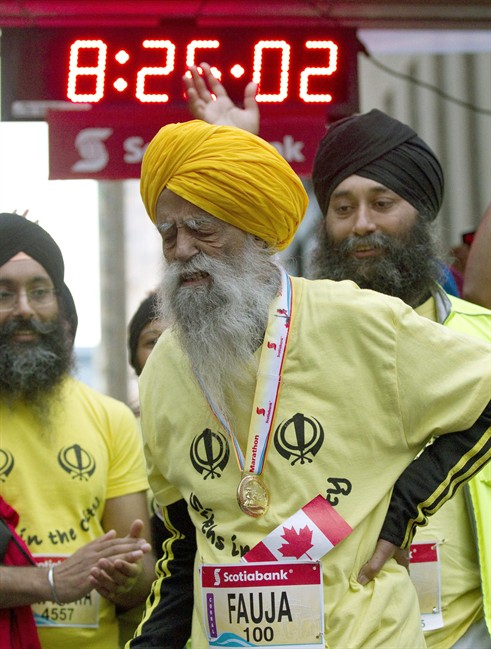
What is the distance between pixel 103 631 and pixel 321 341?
1889 mm

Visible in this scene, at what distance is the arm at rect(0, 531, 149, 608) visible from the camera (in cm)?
436

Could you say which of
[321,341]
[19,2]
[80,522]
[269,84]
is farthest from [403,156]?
[19,2]

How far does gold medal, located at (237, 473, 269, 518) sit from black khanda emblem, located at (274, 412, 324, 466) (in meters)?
0.10

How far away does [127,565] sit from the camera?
4309mm

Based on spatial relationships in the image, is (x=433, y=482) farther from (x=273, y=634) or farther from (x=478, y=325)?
(x=478, y=325)

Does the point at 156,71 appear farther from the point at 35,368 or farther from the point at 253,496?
the point at 253,496

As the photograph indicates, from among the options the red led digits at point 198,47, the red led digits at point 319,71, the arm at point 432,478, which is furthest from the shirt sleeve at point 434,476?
the red led digits at point 198,47

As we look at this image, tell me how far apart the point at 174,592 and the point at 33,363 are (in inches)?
64.5

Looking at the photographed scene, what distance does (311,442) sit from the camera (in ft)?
10.7

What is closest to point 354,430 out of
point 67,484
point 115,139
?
point 67,484

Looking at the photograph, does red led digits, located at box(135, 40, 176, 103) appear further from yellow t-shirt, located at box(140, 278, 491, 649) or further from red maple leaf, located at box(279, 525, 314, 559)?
red maple leaf, located at box(279, 525, 314, 559)

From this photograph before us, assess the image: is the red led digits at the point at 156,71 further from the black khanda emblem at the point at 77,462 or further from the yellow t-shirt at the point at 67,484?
the black khanda emblem at the point at 77,462

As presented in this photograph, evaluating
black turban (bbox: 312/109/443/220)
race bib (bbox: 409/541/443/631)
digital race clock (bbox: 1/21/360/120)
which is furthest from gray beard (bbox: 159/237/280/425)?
digital race clock (bbox: 1/21/360/120)

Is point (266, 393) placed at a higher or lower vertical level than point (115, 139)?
lower
